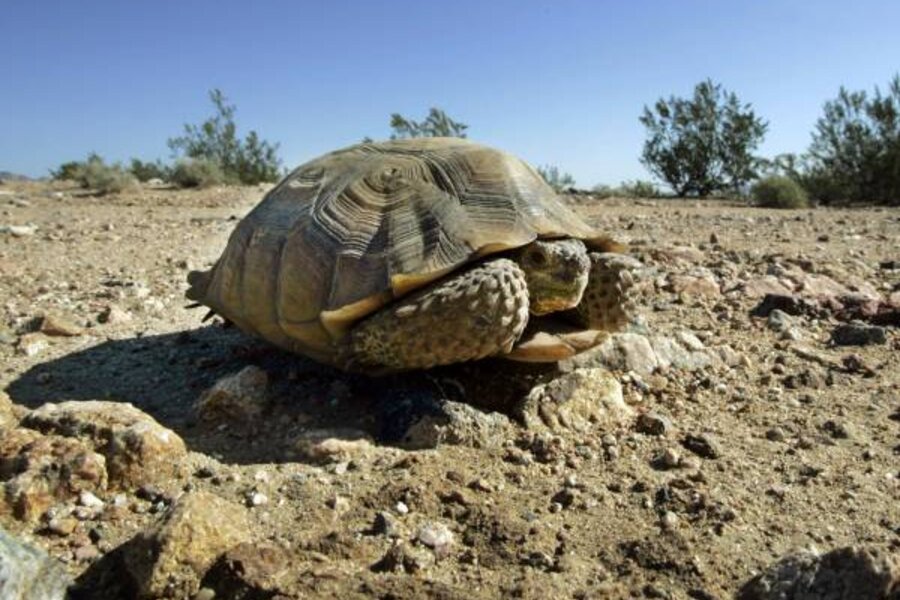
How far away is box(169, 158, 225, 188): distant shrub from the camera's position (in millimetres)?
15773

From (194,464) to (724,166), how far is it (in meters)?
18.5

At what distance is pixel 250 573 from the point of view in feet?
7.16

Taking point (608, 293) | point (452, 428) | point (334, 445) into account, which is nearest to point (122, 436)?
point (334, 445)

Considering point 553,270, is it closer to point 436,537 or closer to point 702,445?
point 702,445

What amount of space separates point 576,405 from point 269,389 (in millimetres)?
1383

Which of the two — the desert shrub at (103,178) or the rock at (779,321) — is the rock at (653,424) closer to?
the rock at (779,321)

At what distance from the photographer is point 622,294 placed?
12.1ft

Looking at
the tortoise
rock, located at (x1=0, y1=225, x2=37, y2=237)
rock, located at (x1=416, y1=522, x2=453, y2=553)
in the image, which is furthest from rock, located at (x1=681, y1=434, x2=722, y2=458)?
rock, located at (x1=0, y1=225, x2=37, y2=237)

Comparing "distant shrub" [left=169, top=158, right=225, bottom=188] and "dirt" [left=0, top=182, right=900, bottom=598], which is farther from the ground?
"distant shrub" [left=169, top=158, right=225, bottom=188]

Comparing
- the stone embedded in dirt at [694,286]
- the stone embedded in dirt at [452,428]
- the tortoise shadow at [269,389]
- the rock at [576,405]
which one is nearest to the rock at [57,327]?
the tortoise shadow at [269,389]

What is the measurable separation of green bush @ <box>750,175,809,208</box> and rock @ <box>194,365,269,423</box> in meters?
12.3

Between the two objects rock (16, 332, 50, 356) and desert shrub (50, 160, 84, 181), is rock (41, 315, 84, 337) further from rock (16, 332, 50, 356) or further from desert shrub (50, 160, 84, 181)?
desert shrub (50, 160, 84, 181)

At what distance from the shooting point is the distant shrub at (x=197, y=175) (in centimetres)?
1577

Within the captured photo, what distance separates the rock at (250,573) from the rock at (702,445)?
1.64 metres
